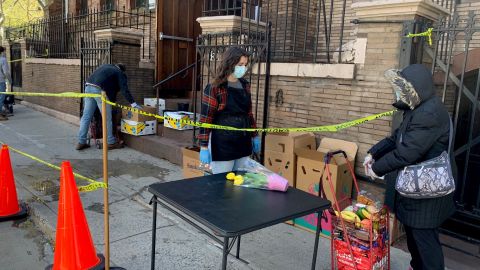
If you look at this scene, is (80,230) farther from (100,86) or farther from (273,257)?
(100,86)

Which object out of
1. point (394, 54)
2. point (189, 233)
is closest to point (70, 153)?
point (189, 233)

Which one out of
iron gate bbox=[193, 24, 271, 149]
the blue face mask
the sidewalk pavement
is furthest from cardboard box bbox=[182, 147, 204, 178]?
the blue face mask

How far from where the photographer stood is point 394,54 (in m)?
4.20

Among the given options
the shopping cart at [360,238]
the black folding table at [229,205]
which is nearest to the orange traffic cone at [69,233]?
the black folding table at [229,205]

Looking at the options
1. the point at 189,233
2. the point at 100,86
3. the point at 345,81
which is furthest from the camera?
the point at 100,86

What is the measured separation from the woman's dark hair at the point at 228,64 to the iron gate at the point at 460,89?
1.79 metres

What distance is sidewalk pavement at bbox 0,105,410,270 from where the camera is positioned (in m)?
3.58

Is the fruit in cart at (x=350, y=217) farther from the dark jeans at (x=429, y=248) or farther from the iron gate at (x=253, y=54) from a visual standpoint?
the iron gate at (x=253, y=54)

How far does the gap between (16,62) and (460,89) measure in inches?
609

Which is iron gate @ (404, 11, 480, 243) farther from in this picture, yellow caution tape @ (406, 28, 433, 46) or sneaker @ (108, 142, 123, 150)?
sneaker @ (108, 142, 123, 150)

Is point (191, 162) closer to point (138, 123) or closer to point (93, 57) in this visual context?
point (138, 123)

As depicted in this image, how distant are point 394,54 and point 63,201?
3.48 m

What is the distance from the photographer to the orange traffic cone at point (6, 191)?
168 inches

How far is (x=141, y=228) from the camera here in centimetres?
421
